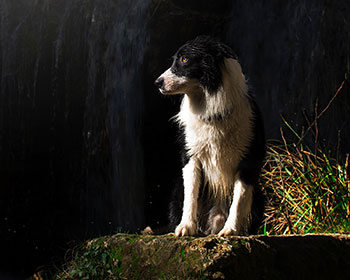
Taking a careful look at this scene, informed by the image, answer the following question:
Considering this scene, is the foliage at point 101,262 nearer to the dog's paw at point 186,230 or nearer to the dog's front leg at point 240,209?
the dog's paw at point 186,230

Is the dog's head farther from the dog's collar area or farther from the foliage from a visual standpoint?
the foliage

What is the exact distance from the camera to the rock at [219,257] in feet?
7.09

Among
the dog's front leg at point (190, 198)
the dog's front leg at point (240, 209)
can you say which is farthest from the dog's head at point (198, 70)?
the dog's front leg at point (240, 209)

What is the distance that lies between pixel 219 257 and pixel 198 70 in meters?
1.18

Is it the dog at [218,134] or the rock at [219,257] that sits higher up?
→ the dog at [218,134]

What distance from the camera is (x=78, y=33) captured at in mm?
7707

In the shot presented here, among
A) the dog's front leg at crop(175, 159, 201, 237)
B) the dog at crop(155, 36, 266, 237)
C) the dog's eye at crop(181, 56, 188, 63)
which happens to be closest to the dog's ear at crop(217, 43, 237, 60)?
the dog at crop(155, 36, 266, 237)

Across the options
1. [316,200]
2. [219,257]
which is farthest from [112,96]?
[219,257]

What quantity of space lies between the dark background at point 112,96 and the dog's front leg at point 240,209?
6.33ft

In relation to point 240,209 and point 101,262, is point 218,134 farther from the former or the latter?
point 101,262

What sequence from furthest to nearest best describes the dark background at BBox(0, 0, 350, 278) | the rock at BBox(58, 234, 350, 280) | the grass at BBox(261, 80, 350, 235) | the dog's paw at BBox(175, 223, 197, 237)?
1. the dark background at BBox(0, 0, 350, 278)
2. the grass at BBox(261, 80, 350, 235)
3. the dog's paw at BBox(175, 223, 197, 237)
4. the rock at BBox(58, 234, 350, 280)

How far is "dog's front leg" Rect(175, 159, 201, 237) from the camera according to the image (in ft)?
8.38

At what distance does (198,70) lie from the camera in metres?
2.72

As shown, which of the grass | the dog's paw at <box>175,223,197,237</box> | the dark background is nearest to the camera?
the dog's paw at <box>175,223,197,237</box>
